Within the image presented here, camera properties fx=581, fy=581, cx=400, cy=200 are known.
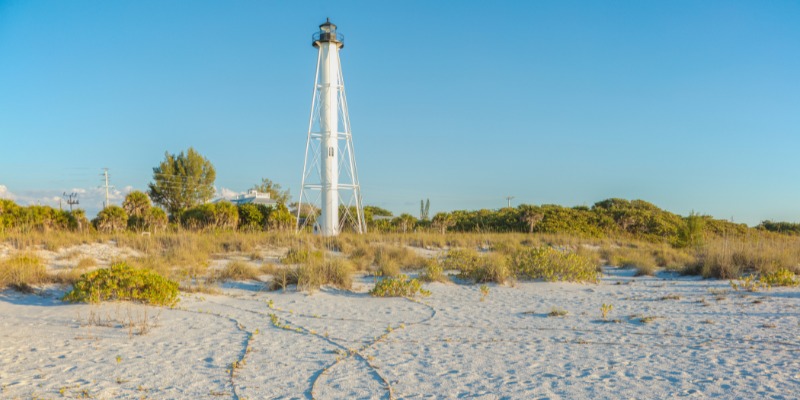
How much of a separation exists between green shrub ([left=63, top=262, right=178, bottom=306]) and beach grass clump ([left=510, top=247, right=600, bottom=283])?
7.08 meters

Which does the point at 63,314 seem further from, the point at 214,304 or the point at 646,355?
the point at 646,355

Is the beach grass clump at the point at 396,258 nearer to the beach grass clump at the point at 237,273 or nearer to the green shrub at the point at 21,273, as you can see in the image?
the beach grass clump at the point at 237,273

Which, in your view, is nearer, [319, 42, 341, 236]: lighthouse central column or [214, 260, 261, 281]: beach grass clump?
[214, 260, 261, 281]: beach grass clump

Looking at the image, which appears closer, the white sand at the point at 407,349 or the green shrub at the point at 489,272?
the white sand at the point at 407,349

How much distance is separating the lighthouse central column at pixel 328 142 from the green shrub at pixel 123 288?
56.3 ft

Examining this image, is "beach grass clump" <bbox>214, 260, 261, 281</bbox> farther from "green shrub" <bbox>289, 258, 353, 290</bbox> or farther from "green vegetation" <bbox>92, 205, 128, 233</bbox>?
"green vegetation" <bbox>92, 205, 128, 233</bbox>

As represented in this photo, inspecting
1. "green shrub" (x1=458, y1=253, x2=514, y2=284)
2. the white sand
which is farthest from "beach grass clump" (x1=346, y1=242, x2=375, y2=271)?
the white sand

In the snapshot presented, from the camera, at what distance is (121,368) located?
5.84m

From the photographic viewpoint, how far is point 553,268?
12469 mm

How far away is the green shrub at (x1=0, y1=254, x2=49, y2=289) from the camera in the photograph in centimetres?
973

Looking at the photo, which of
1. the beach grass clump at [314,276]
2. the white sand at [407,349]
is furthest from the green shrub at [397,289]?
the beach grass clump at [314,276]

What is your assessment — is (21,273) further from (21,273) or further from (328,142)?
(328,142)

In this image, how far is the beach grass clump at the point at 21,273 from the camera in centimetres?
970

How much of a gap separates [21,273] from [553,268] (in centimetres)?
1008
